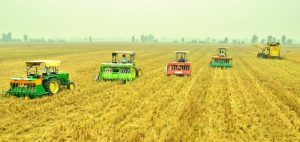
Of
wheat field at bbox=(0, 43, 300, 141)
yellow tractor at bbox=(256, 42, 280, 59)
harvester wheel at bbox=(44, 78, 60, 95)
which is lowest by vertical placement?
wheat field at bbox=(0, 43, 300, 141)

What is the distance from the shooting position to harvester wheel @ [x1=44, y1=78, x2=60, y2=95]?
14.0 meters

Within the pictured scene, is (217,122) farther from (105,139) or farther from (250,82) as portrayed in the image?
(250,82)

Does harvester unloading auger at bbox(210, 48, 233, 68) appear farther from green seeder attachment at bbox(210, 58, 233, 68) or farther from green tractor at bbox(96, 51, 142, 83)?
green tractor at bbox(96, 51, 142, 83)

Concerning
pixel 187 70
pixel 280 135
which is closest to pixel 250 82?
pixel 187 70

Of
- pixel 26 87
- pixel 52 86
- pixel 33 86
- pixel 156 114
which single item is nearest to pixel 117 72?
pixel 52 86

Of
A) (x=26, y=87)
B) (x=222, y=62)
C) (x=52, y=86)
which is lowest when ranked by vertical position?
(x=52, y=86)

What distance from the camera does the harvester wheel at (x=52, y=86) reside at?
14.0m

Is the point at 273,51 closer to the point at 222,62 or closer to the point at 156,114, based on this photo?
the point at 222,62

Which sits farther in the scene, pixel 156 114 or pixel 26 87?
pixel 26 87

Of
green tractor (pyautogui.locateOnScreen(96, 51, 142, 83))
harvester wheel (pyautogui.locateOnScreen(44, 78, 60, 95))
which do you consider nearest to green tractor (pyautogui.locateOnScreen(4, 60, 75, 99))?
harvester wheel (pyautogui.locateOnScreen(44, 78, 60, 95))

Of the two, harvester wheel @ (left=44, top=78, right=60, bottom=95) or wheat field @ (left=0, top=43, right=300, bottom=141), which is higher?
harvester wheel @ (left=44, top=78, right=60, bottom=95)

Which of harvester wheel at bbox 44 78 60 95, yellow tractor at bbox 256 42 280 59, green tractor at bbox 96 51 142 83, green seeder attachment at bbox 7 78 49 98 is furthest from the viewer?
yellow tractor at bbox 256 42 280 59

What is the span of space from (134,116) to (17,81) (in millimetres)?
5794

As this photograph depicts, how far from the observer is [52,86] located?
47.6ft
